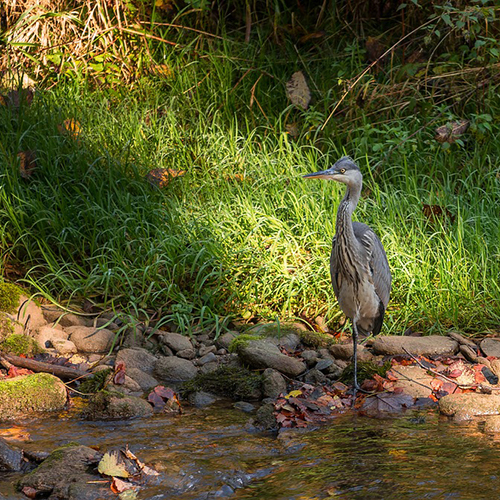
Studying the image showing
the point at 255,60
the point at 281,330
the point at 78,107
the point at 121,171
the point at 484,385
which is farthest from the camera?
the point at 255,60

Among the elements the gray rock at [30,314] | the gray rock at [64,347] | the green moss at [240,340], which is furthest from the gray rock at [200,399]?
the gray rock at [30,314]

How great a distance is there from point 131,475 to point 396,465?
126 centimetres

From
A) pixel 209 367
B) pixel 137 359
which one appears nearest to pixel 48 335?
pixel 137 359

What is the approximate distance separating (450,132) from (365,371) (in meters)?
2.88

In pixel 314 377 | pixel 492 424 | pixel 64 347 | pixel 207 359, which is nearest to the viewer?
pixel 492 424

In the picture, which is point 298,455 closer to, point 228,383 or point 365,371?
point 228,383

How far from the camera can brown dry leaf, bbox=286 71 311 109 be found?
298 inches

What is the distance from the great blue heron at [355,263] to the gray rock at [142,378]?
129 cm

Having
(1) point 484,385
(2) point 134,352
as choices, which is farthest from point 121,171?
(1) point 484,385

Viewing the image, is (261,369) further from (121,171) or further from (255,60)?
(255,60)

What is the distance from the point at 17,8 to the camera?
8172 mm

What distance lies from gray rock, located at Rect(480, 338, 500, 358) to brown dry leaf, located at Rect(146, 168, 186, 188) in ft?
9.85

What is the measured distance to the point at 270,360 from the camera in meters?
4.62

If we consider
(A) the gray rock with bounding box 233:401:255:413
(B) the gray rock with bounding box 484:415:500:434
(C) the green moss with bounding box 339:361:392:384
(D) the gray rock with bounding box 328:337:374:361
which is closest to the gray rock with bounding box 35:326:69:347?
(A) the gray rock with bounding box 233:401:255:413
